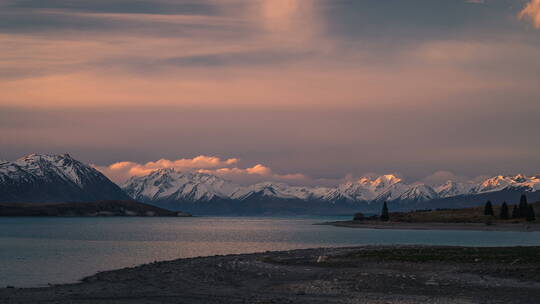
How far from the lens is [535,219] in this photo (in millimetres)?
191625

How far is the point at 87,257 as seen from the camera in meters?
81.5

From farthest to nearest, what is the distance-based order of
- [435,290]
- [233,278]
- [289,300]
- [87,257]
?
1. [87,257]
2. [233,278]
3. [435,290]
4. [289,300]

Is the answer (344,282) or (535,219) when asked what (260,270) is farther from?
(535,219)

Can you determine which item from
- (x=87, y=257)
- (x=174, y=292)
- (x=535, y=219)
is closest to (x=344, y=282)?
(x=174, y=292)

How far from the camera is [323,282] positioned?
159 ft

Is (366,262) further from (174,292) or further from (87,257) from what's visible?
(87,257)

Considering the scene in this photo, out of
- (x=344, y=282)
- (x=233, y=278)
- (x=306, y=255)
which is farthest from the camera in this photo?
(x=306, y=255)

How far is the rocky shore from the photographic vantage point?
40.8 metres

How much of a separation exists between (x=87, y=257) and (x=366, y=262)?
1450 inches

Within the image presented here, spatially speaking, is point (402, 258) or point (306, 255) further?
point (306, 255)

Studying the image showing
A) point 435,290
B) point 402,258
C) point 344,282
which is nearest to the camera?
point 435,290

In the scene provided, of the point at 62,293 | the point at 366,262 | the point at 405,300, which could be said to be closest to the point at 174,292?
the point at 62,293

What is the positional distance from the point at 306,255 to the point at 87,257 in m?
27.2

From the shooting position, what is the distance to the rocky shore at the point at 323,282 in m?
40.8
